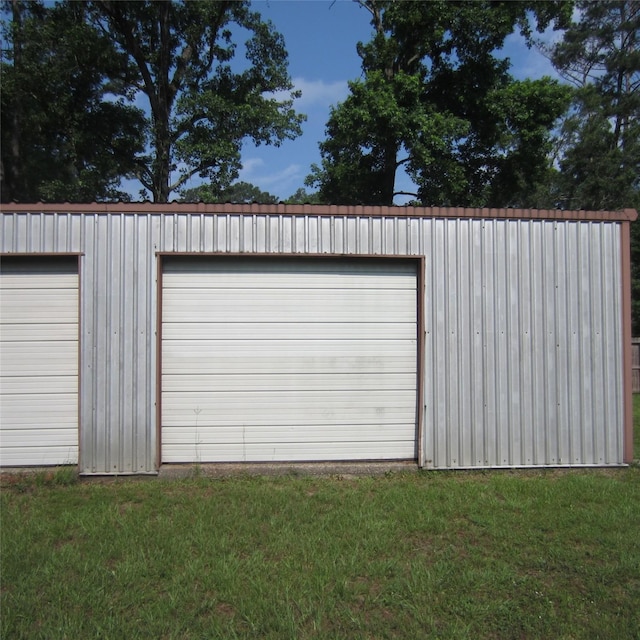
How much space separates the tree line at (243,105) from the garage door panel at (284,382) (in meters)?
11.2

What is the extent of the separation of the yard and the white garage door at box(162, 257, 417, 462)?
2.28 feet

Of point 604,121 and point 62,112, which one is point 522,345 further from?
point 604,121

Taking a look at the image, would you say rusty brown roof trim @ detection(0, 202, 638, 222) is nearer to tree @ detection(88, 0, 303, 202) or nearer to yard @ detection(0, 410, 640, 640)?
yard @ detection(0, 410, 640, 640)

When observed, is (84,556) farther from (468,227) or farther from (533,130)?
(533,130)

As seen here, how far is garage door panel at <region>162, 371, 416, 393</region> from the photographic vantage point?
6598 mm

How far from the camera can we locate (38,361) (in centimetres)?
649

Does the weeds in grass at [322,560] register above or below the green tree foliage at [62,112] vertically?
below

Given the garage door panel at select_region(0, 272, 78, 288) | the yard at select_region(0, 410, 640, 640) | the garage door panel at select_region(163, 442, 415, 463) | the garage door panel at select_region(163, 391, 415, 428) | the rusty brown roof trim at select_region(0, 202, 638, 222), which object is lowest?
the yard at select_region(0, 410, 640, 640)

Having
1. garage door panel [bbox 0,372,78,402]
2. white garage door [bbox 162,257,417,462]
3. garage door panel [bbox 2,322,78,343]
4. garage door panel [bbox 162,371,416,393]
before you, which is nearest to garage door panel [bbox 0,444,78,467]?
garage door panel [bbox 0,372,78,402]

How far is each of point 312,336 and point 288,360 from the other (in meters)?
0.42

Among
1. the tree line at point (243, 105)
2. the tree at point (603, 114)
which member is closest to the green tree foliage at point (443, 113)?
the tree line at point (243, 105)

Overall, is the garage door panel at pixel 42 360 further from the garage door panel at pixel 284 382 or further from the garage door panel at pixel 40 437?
the garage door panel at pixel 284 382

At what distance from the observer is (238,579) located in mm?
3848

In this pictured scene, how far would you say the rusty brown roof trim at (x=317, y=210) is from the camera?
20.8ft
